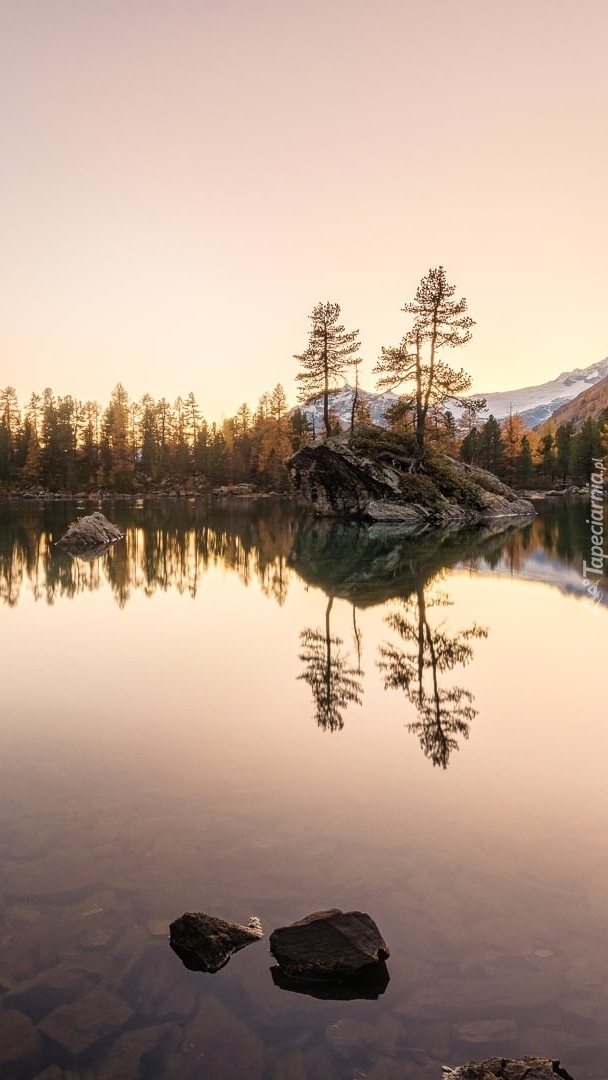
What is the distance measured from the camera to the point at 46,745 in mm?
8680

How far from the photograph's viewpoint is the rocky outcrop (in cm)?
5153

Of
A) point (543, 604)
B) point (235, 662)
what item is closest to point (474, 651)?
point (235, 662)

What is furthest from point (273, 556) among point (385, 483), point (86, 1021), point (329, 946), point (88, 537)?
point (86, 1021)

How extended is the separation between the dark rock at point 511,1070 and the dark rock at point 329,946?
3.07ft

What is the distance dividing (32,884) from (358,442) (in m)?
48.1

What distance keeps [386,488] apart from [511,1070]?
1935 inches

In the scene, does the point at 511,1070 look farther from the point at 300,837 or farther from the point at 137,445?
the point at 137,445

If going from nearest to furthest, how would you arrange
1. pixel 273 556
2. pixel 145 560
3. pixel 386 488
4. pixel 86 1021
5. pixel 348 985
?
1. pixel 86 1021
2. pixel 348 985
3. pixel 145 560
4. pixel 273 556
5. pixel 386 488

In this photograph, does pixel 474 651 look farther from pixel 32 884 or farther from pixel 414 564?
pixel 414 564

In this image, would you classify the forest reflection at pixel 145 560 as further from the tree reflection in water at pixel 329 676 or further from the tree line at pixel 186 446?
the tree line at pixel 186 446

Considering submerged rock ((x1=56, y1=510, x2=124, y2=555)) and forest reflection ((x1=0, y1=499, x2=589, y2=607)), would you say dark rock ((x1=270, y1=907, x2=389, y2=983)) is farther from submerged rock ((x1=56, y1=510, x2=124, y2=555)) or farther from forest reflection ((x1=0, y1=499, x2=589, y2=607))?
submerged rock ((x1=56, y1=510, x2=124, y2=555))

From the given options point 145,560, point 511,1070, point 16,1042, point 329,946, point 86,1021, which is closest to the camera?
point 511,1070

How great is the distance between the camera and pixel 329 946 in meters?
4.70

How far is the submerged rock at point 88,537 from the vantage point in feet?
109
